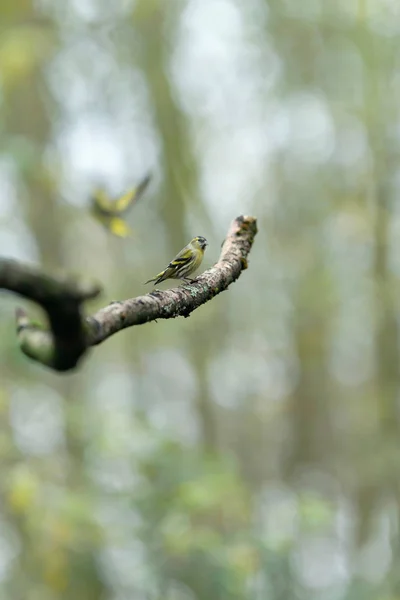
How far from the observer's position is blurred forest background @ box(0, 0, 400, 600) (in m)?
7.12

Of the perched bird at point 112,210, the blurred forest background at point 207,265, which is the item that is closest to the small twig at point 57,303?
the perched bird at point 112,210

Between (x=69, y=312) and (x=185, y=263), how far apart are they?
174 cm

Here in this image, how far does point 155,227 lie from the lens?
43.2 feet

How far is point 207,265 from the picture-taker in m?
9.47

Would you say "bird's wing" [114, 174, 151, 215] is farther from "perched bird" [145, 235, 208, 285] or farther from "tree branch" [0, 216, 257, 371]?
"tree branch" [0, 216, 257, 371]

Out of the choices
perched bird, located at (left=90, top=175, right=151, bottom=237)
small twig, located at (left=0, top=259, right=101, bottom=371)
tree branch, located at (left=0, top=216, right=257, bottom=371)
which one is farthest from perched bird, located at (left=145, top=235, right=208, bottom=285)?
perched bird, located at (left=90, top=175, right=151, bottom=237)

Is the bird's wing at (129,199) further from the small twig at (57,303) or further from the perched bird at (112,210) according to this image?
the small twig at (57,303)

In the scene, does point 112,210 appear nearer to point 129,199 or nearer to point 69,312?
point 129,199

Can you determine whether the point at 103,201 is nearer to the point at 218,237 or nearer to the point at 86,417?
the point at 86,417

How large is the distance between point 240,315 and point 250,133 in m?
3.87

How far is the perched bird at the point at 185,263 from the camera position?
248 centimetres

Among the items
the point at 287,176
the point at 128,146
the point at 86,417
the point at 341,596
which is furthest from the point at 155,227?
the point at 341,596

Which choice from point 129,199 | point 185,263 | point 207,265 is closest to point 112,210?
point 129,199

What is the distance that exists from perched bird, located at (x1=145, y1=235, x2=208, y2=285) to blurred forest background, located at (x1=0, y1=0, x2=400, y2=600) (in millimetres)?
3711
